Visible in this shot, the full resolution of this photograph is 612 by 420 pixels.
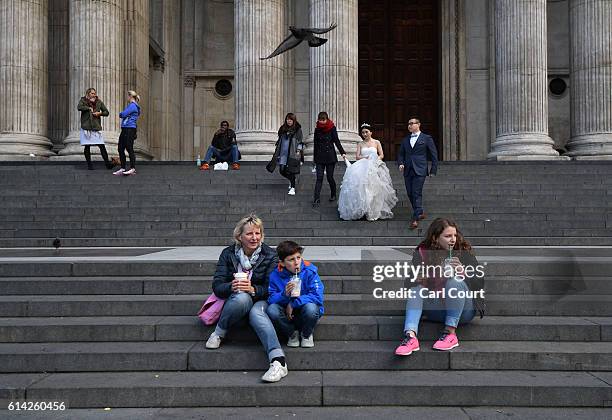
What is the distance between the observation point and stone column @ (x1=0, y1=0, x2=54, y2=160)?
1842 centimetres

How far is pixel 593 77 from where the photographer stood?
19312 mm

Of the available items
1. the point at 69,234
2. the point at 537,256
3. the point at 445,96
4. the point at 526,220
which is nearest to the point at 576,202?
the point at 526,220

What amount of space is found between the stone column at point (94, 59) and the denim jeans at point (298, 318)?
46.8 feet

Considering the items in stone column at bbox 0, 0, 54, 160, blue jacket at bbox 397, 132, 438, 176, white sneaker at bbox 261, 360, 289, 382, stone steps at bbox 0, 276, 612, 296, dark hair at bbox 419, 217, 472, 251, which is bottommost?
white sneaker at bbox 261, 360, 289, 382

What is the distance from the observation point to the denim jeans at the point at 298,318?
559cm

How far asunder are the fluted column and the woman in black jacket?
4.98 metres

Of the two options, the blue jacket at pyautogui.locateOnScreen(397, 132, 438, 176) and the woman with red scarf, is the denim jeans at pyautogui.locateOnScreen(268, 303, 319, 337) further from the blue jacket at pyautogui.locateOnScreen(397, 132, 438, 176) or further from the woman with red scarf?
the woman with red scarf

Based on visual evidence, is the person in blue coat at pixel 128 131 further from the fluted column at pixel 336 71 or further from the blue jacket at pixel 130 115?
the fluted column at pixel 336 71

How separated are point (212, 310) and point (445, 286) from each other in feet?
7.45

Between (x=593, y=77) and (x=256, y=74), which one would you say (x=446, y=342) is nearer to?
(x=256, y=74)

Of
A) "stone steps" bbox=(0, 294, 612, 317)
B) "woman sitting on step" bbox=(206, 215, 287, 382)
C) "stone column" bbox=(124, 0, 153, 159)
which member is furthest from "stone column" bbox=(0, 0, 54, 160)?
"woman sitting on step" bbox=(206, 215, 287, 382)

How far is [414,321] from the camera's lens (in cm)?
562

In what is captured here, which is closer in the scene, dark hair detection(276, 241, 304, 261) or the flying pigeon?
dark hair detection(276, 241, 304, 261)

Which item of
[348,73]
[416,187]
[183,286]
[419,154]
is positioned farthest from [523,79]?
[183,286]
